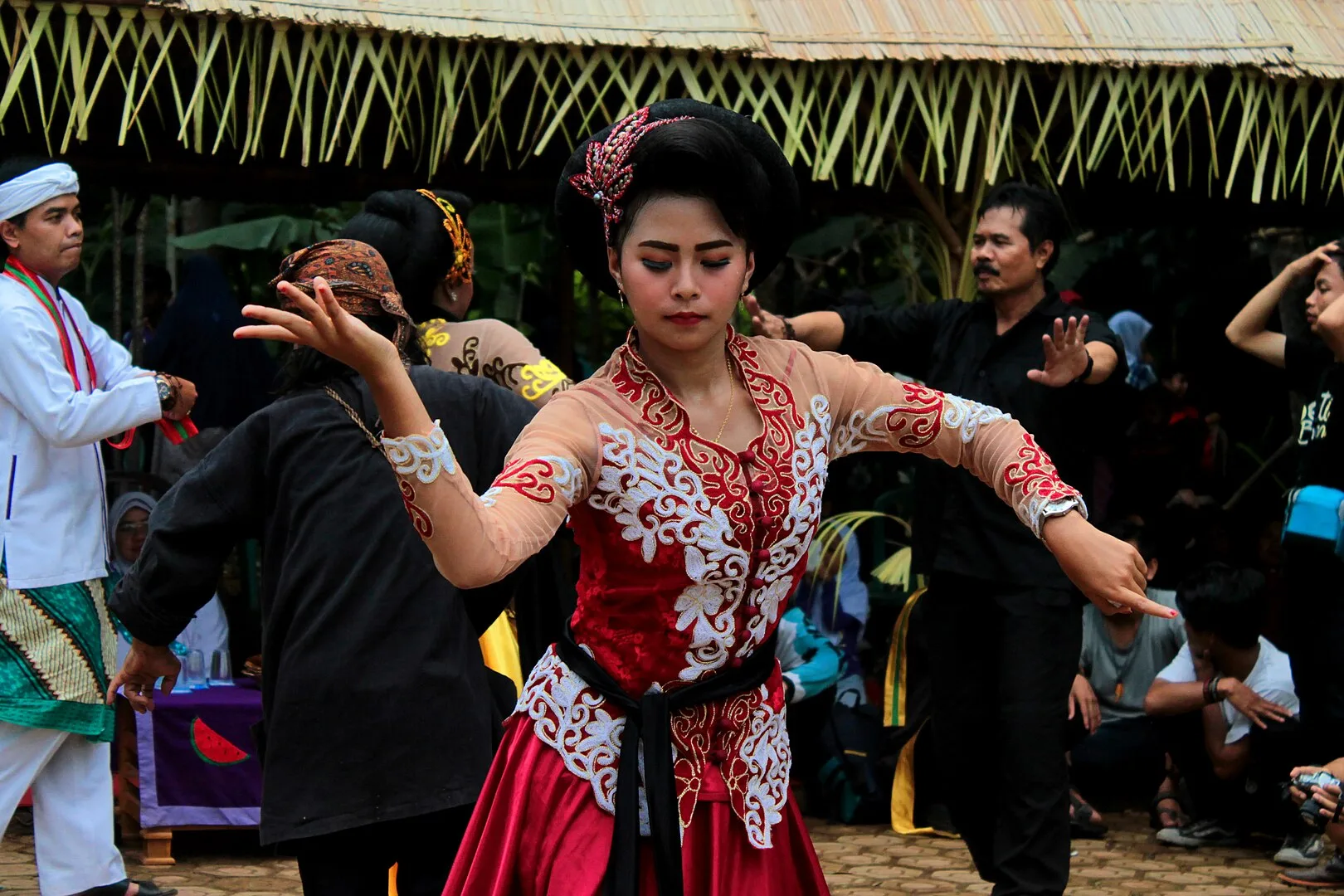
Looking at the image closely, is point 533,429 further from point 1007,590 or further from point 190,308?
point 190,308

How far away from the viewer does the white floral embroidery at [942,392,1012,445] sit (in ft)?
8.55

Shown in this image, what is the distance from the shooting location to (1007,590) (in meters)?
4.52

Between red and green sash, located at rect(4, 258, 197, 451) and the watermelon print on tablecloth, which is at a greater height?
red and green sash, located at rect(4, 258, 197, 451)

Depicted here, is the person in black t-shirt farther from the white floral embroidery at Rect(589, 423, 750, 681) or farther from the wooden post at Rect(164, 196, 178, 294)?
the wooden post at Rect(164, 196, 178, 294)

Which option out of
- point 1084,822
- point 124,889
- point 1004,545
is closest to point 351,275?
point 1004,545

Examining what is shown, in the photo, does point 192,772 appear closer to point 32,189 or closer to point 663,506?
point 32,189

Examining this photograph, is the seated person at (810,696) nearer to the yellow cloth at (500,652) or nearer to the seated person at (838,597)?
the seated person at (838,597)

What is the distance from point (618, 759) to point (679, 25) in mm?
3403

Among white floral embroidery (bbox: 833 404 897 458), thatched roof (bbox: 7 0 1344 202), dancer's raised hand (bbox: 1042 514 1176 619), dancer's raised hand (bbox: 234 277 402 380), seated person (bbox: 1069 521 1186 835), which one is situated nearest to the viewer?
dancer's raised hand (bbox: 234 277 402 380)

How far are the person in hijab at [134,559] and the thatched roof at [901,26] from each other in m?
1.87

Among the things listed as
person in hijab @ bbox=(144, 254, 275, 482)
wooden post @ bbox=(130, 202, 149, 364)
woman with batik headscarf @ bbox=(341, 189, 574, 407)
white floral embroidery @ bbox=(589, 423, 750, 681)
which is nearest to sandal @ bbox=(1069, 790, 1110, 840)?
woman with batik headscarf @ bbox=(341, 189, 574, 407)

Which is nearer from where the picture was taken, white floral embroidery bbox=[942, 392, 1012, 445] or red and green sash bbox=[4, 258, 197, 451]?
white floral embroidery bbox=[942, 392, 1012, 445]

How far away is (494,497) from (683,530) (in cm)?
34

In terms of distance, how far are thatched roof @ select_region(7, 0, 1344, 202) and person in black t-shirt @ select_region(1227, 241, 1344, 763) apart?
0.78 m
